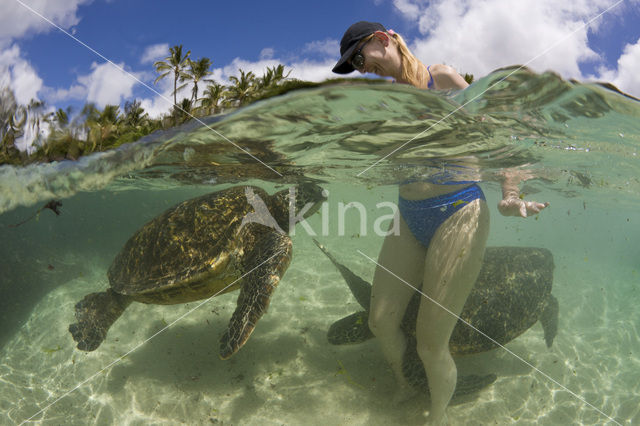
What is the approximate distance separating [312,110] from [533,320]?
549 cm

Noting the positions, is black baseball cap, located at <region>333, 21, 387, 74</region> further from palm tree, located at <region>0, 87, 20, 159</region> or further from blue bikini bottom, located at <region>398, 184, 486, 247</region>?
palm tree, located at <region>0, 87, 20, 159</region>

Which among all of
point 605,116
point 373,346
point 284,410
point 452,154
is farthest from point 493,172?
point 284,410

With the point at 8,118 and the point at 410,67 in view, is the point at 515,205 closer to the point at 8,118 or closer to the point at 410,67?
the point at 410,67

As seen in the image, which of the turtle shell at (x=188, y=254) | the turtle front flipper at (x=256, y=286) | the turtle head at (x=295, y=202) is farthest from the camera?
the turtle head at (x=295, y=202)

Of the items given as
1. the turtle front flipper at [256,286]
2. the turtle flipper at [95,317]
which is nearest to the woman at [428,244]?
the turtle front flipper at [256,286]

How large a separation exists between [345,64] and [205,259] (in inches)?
130

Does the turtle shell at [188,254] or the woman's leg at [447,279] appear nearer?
the woman's leg at [447,279]

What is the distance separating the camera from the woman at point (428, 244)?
3236 millimetres

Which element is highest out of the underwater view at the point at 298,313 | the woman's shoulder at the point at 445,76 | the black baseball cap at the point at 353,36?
the black baseball cap at the point at 353,36

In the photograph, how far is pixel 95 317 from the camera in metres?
5.66

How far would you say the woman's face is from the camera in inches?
122

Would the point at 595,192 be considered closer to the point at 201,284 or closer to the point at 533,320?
the point at 533,320

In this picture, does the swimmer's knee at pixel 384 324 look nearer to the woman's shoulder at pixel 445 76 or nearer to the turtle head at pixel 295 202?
the turtle head at pixel 295 202

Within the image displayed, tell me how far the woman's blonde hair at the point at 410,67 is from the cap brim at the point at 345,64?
42 centimetres
